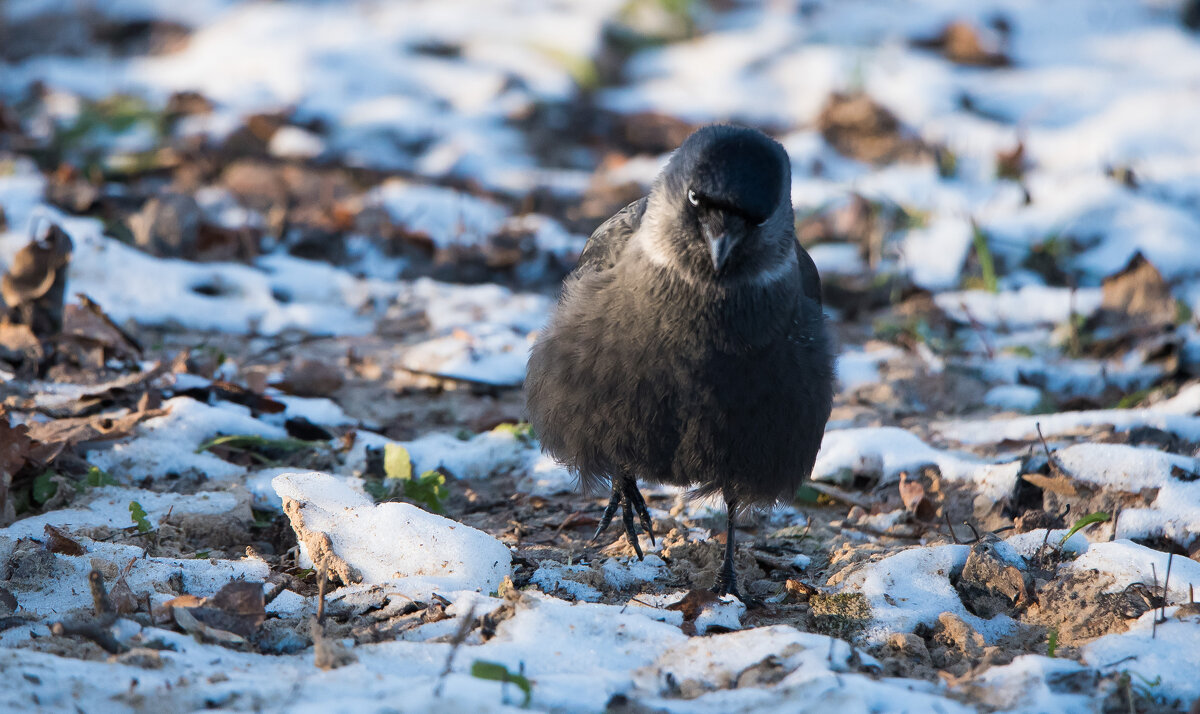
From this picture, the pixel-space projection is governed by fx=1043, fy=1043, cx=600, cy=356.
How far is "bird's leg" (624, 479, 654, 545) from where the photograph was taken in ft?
11.7

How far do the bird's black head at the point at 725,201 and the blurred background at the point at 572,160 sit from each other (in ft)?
5.69

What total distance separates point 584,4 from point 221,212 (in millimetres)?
4447

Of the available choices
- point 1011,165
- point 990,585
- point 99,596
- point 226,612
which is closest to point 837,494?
point 990,585

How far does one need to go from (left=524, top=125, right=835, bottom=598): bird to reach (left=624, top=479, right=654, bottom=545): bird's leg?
0.21 meters

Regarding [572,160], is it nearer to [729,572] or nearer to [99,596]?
[729,572]

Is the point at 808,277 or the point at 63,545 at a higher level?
the point at 808,277

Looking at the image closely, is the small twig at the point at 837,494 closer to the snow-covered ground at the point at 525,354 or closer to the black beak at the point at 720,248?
the snow-covered ground at the point at 525,354

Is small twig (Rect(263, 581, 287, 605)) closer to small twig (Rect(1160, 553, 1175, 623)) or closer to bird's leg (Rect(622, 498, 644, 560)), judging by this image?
bird's leg (Rect(622, 498, 644, 560))

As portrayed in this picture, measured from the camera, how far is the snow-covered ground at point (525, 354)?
8.13ft

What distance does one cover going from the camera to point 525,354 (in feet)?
15.9

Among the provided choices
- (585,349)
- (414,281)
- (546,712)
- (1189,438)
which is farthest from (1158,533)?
(414,281)

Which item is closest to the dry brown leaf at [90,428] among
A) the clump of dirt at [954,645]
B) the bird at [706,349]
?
the bird at [706,349]

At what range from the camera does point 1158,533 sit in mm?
3297

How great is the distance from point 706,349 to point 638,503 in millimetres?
786
